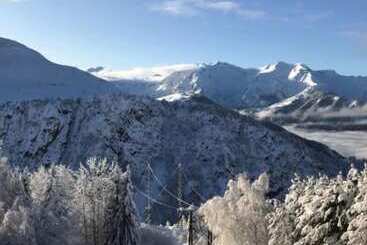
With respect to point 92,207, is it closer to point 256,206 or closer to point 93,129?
point 256,206

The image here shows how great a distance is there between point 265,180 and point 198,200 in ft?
343

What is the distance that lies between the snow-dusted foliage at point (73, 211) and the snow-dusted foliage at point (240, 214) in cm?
1234

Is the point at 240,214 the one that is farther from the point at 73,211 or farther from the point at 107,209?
the point at 73,211

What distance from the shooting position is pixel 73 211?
84375mm

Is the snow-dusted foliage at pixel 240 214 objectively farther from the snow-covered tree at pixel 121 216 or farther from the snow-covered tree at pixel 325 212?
the snow-covered tree at pixel 325 212

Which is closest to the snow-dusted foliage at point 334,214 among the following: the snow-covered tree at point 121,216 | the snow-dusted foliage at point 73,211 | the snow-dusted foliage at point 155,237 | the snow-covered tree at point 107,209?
the snow-covered tree at point 121,216

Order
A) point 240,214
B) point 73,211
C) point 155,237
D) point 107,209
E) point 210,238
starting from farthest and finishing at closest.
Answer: point 155,237 < point 73,211 < point 107,209 < point 210,238 < point 240,214

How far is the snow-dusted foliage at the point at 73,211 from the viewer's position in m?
81.1

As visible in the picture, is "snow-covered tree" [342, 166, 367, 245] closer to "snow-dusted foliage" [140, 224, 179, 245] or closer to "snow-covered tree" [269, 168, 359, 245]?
"snow-covered tree" [269, 168, 359, 245]

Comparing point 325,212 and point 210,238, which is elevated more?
point 325,212

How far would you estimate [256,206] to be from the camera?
6969 centimetres

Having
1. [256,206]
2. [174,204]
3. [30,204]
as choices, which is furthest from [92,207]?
[174,204]

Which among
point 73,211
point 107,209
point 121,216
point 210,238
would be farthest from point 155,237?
point 210,238

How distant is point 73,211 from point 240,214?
77.1ft
